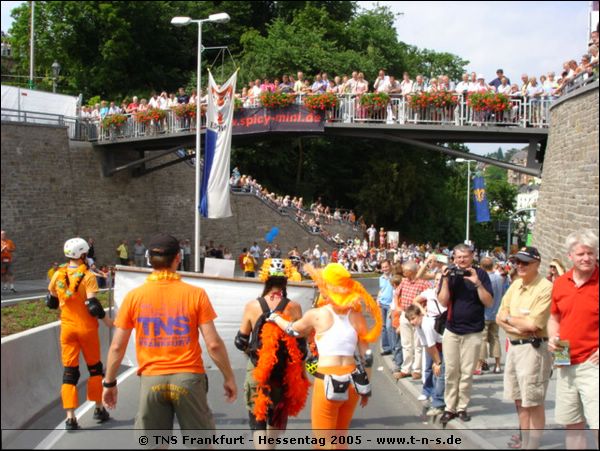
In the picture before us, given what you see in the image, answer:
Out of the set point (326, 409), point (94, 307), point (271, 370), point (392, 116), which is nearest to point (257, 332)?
point (271, 370)

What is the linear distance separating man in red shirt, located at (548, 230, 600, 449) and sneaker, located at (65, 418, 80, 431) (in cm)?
487

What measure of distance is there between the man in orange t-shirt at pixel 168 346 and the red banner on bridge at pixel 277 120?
20040 mm

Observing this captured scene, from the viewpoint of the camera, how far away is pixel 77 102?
32.1m

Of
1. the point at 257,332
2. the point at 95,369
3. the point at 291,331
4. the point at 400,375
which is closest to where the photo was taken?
the point at 291,331

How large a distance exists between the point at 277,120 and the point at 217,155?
21.1 feet

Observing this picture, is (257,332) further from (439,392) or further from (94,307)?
(439,392)

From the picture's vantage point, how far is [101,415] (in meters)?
8.29

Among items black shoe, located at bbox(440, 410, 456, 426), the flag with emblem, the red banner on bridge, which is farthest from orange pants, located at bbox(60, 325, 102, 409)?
the flag with emblem

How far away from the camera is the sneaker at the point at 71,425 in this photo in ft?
26.0

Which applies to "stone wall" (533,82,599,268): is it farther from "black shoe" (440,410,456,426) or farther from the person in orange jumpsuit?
the person in orange jumpsuit

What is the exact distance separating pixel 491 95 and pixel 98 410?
16.9 m

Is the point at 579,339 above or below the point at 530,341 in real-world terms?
above

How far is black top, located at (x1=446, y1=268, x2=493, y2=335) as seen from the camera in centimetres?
809

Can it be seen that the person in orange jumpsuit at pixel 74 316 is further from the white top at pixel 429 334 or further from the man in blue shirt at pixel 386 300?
the man in blue shirt at pixel 386 300
